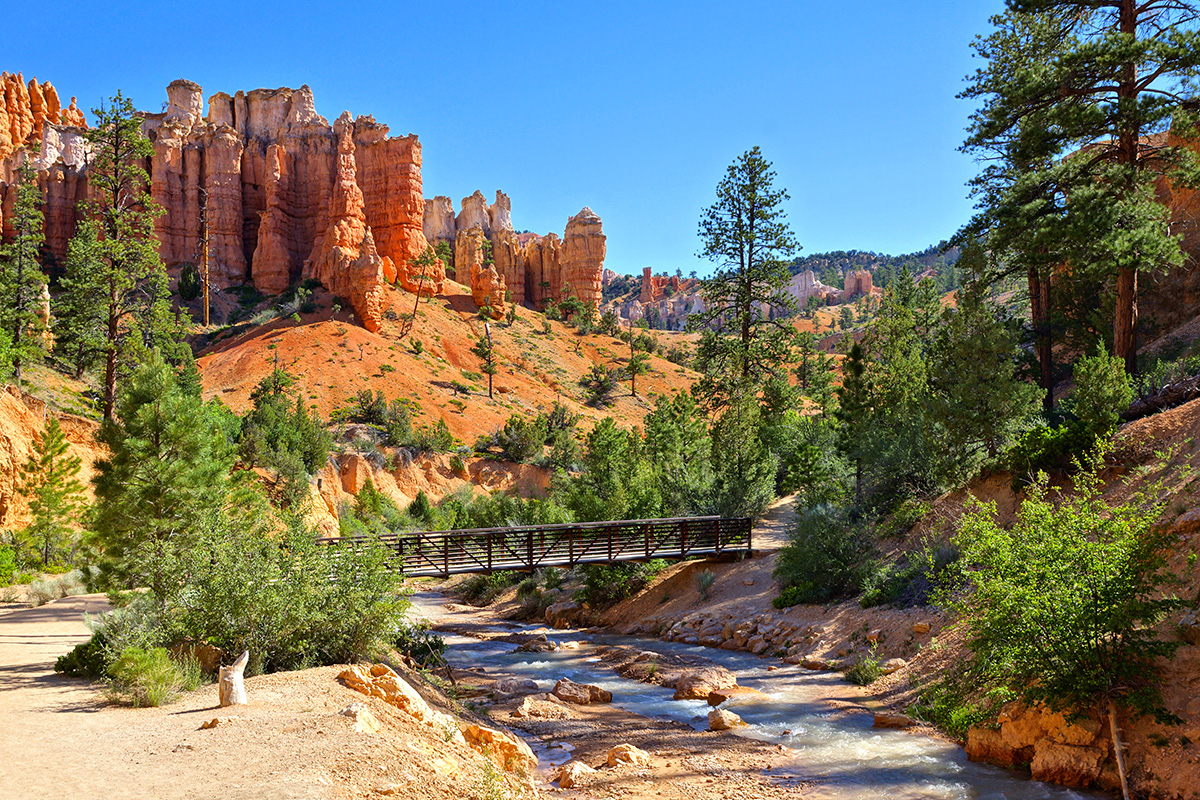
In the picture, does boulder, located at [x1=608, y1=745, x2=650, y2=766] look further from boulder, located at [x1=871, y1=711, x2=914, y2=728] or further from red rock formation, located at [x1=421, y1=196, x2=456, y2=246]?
red rock formation, located at [x1=421, y1=196, x2=456, y2=246]

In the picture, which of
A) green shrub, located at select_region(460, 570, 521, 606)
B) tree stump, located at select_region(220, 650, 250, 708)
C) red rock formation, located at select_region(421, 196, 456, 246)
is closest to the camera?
tree stump, located at select_region(220, 650, 250, 708)

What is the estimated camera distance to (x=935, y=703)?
1179 centimetres

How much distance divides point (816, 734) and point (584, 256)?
97.4 metres

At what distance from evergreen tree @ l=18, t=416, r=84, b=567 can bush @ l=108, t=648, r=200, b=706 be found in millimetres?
18917

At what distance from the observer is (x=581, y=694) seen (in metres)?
15.0

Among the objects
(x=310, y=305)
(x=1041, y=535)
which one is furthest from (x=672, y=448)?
(x=310, y=305)

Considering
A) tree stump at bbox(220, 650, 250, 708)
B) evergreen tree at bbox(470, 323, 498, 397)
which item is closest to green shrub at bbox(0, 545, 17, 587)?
tree stump at bbox(220, 650, 250, 708)

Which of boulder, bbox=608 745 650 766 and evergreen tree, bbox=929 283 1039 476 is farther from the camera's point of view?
evergreen tree, bbox=929 283 1039 476

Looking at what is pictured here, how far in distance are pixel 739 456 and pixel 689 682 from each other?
505 inches

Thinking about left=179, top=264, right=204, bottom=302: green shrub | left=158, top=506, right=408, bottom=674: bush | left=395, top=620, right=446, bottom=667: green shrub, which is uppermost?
left=179, top=264, right=204, bottom=302: green shrub

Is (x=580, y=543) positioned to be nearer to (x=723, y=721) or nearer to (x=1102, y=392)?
(x=723, y=721)

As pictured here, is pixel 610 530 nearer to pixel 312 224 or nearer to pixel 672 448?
pixel 672 448

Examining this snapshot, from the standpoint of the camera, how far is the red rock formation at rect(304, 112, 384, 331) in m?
67.6

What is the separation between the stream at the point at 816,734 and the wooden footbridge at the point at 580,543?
9.44ft
